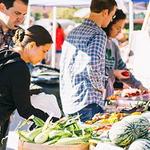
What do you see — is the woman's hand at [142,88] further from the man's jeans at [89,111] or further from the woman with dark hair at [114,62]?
the man's jeans at [89,111]

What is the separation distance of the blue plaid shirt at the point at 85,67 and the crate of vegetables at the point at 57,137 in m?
1.35

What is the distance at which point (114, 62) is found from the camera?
491 cm

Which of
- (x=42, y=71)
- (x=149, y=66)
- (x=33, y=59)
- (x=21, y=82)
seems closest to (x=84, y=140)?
(x=21, y=82)

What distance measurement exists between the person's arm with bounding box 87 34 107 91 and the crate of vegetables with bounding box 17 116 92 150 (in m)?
1.35

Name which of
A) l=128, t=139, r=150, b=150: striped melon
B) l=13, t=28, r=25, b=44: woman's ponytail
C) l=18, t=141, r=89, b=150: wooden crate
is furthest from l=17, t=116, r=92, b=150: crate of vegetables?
l=13, t=28, r=25, b=44: woman's ponytail

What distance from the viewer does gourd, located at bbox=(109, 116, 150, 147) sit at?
247 centimetres

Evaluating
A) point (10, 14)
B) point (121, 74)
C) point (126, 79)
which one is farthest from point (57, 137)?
point (126, 79)

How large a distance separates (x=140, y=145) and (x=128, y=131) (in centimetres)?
13

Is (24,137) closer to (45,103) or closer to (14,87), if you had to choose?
(14,87)

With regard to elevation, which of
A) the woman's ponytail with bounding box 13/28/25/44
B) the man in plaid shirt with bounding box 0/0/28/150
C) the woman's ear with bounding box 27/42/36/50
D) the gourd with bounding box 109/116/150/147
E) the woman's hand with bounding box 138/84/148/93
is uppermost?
the man in plaid shirt with bounding box 0/0/28/150

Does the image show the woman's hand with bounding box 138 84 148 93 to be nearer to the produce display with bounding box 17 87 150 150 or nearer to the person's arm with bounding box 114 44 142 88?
the person's arm with bounding box 114 44 142 88

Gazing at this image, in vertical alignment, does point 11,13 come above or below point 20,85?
above

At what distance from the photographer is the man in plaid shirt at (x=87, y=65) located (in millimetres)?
4156

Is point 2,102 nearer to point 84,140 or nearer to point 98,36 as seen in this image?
point 84,140
